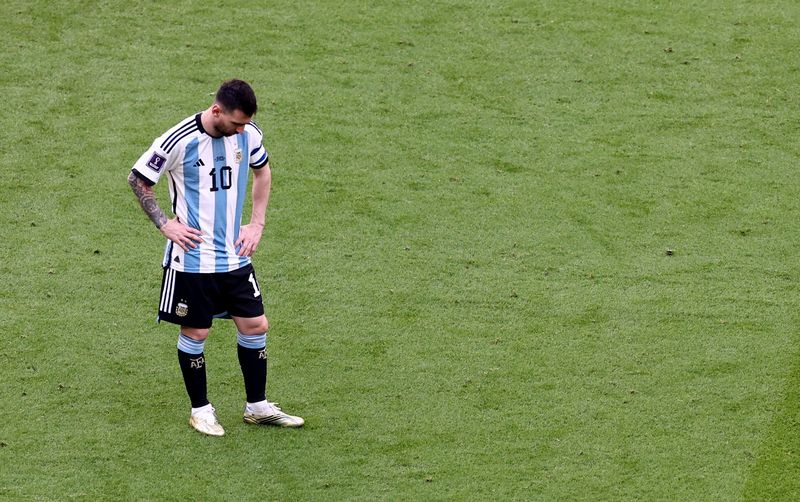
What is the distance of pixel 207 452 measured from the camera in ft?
19.2

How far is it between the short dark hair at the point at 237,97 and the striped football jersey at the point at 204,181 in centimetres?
25

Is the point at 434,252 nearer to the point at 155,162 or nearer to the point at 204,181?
the point at 204,181

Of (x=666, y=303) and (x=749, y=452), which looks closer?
(x=749, y=452)

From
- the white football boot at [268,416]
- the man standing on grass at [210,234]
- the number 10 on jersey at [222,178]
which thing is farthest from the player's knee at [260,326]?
the number 10 on jersey at [222,178]

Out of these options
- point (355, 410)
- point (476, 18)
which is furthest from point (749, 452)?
point (476, 18)

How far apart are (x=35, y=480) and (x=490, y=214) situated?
3629mm

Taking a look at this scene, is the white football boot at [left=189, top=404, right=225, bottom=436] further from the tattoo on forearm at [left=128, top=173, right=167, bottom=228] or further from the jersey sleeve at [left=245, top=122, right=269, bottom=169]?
the jersey sleeve at [left=245, top=122, right=269, bottom=169]

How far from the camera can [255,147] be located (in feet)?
19.3

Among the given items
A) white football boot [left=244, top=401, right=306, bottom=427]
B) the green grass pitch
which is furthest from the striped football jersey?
the green grass pitch

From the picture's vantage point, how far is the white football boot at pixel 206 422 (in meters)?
5.97

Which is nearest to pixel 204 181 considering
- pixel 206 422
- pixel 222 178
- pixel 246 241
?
pixel 222 178

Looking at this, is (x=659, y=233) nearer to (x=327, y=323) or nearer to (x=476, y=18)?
(x=327, y=323)

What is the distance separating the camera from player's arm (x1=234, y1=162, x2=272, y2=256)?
587 cm

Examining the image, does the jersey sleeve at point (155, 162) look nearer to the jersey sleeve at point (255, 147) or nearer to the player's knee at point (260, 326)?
the jersey sleeve at point (255, 147)
